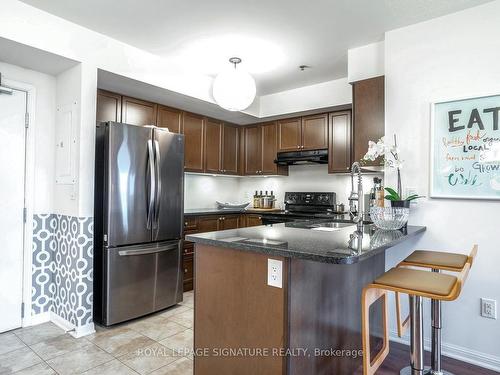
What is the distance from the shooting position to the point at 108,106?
3336 mm

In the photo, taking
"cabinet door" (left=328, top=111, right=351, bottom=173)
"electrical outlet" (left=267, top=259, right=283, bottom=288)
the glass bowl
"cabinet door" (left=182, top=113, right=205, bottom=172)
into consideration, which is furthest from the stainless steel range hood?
"electrical outlet" (left=267, top=259, right=283, bottom=288)

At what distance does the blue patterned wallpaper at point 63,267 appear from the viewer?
8.98 ft

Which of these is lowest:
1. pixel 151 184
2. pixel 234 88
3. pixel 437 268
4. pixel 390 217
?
pixel 437 268

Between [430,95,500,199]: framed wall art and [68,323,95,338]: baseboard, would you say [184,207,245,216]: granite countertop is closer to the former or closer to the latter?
[68,323,95,338]: baseboard

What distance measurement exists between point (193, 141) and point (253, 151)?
1.06 meters

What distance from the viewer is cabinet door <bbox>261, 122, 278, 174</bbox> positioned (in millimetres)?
4711

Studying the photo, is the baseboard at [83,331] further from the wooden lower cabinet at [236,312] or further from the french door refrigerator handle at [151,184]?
the wooden lower cabinet at [236,312]

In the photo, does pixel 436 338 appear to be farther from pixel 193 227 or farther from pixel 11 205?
pixel 11 205

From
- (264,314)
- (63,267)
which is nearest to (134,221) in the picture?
(63,267)

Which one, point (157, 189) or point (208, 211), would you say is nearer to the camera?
point (157, 189)

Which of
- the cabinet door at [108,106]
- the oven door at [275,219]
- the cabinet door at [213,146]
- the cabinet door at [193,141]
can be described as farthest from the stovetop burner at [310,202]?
the cabinet door at [108,106]

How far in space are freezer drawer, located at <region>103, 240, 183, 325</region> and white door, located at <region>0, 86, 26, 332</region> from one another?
0.83 meters

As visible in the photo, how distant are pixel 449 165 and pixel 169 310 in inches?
116

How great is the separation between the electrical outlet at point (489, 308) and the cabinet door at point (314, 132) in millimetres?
2438
